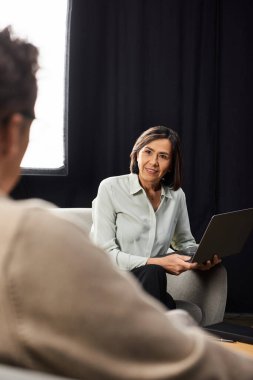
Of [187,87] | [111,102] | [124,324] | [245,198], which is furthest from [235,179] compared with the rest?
[124,324]

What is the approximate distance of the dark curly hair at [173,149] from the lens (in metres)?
2.96

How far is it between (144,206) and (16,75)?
7.56 feet

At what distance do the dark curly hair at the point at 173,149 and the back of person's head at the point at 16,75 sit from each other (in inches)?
87.9

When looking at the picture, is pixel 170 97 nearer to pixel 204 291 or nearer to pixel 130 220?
pixel 130 220

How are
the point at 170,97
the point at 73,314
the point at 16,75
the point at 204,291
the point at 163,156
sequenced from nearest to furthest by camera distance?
the point at 73,314
the point at 16,75
the point at 204,291
the point at 163,156
the point at 170,97

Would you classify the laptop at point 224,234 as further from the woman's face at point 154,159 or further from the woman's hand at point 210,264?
the woman's face at point 154,159

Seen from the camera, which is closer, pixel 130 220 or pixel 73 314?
pixel 73 314

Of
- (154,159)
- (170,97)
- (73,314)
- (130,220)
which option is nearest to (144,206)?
(130,220)

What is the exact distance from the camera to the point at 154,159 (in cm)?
293

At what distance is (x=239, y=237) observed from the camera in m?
2.72

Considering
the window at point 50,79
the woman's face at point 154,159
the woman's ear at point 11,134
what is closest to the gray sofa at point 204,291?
the woman's face at point 154,159

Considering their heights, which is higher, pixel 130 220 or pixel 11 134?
pixel 11 134

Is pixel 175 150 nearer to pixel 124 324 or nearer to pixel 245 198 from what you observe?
pixel 245 198

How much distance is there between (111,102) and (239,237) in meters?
1.71
